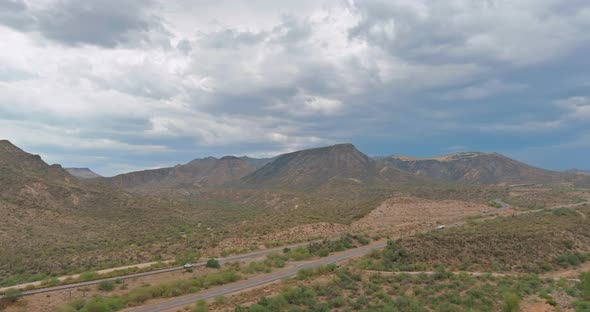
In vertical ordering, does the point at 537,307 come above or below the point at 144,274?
above

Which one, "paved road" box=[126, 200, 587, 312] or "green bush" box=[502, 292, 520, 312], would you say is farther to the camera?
"paved road" box=[126, 200, 587, 312]

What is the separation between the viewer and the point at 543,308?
21.4 meters

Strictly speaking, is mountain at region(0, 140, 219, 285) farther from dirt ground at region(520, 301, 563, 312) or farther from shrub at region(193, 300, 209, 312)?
dirt ground at region(520, 301, 563, 312)

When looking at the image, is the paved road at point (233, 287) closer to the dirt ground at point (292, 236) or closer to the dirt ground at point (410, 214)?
the dirt ground at point (292, 236)

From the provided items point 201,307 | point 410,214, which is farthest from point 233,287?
point 410,214

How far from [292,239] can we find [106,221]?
2056 inches

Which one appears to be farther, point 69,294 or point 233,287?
point 233,287

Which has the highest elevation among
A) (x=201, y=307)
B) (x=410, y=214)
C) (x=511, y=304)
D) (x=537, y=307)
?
(x=410, y=214)

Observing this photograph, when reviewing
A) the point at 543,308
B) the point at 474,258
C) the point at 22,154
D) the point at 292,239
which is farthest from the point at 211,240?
the point at 22,154

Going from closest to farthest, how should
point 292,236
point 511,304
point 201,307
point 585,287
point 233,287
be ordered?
1. point 511,304
2. point 201,307
3. point 585,287
4. point 233,287
5. point 292,236

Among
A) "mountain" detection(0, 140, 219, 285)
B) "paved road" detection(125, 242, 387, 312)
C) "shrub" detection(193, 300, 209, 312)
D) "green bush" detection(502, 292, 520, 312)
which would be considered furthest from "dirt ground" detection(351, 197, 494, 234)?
"shrub" detection(193, 300, 209, 312)

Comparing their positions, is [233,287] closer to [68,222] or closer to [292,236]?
[292,236]

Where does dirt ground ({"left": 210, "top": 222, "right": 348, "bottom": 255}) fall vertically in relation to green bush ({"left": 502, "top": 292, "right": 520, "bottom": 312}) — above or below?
below

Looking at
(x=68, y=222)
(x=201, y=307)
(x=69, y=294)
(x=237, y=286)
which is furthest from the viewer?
(x=68, y=222)
